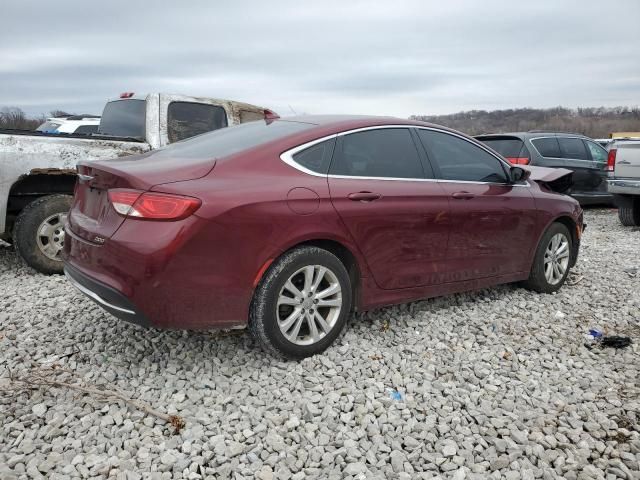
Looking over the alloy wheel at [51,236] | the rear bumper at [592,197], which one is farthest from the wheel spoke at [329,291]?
the rear bumper at [592,197]

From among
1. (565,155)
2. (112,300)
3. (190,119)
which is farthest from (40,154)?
(565,155)

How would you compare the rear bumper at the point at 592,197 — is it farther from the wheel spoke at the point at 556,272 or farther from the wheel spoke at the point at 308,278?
the wheel spoke at the point at 308,278

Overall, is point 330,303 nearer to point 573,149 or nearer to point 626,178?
point 626,178

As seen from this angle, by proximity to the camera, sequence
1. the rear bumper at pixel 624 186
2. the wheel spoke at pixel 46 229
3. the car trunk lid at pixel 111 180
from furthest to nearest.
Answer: the rear bumper at pixel 624 186 < the wheel spoke at pixel 46 229 < the car trunk lid at pixel 111 180

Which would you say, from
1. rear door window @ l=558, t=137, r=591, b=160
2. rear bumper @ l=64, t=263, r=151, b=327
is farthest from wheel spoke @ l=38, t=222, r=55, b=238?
rear door window @ l=558, t=137, r=591, b=160

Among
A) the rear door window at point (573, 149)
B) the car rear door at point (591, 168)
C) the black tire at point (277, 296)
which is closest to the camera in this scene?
the black tire at point (277, 296)

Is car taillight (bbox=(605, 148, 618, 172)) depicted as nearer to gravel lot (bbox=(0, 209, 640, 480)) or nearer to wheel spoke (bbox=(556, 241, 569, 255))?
wheel spoke (bbox=(556, 241, 569, 255))

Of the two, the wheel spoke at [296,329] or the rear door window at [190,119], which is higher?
the rear door window at [190,119]

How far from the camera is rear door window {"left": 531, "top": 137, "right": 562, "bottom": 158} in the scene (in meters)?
9.80

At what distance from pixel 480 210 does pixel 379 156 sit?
104cm

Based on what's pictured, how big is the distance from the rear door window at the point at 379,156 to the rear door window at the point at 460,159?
20cm

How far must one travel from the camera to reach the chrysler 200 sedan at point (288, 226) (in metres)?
2.85

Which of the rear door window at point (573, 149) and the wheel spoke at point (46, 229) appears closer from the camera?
the wheel spoke at point (46, 229)

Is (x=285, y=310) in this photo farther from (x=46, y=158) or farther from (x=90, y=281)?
(x=46, y=158)
